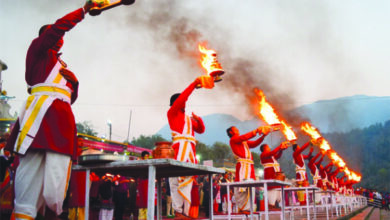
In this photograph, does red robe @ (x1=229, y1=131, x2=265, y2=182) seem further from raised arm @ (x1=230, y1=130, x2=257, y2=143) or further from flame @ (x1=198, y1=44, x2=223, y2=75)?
flame @ (x1=198, y1=44, x2=223, y2=75)

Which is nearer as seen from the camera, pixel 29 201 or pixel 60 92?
pixel 29 201

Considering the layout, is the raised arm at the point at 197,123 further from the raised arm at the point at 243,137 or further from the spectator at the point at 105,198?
the spectator at the point at 105,198

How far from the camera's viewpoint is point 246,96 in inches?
524

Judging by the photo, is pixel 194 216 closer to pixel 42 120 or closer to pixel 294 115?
pixel 42 120

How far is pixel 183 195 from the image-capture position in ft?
18.2

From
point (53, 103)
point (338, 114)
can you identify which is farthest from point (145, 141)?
point (53, 103)

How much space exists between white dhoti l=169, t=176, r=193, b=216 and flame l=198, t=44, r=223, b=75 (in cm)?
172

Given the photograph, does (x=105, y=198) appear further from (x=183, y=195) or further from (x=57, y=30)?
(x=57, y=30)

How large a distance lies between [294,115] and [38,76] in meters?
20.0

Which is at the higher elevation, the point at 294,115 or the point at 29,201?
the point at 294,115

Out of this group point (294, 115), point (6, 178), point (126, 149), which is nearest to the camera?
point (6, 178)

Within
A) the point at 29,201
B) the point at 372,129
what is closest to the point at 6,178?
the point at 29,201

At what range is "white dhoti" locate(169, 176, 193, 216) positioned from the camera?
5578mm

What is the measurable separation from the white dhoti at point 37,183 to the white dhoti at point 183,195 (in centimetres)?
A: 258
